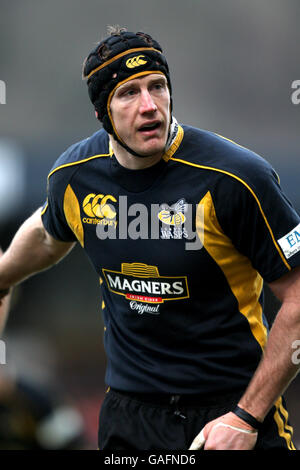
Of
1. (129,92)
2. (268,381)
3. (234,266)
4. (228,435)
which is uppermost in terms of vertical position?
(129,92)

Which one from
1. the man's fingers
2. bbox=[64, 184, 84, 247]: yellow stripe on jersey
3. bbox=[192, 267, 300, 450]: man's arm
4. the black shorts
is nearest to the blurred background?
the black shorts

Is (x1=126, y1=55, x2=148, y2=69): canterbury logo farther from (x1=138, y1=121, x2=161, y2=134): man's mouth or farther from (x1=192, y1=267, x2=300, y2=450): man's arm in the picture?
(x1=192, y1=267, x2=300, y2=450): man's arm

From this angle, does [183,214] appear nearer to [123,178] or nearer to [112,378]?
[123,178]

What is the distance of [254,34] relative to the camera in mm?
8898

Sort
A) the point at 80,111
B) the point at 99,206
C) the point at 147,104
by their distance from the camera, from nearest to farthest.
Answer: the point at 147,104 < the point at 99,206 < the point at 80,111

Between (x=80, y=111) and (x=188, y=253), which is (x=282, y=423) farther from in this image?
(x=80, y=111)

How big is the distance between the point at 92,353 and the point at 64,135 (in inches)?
98.0

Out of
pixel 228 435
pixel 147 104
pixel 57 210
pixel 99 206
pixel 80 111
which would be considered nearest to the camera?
pixel 228 435

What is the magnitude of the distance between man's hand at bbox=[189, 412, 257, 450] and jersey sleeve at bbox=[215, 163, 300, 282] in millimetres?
567

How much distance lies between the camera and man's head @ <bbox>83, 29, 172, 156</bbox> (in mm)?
2986

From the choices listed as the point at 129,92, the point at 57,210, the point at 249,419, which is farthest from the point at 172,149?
the point at 249,419

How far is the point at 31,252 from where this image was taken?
11.8 ft

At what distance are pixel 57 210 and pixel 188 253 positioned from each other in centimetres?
76
